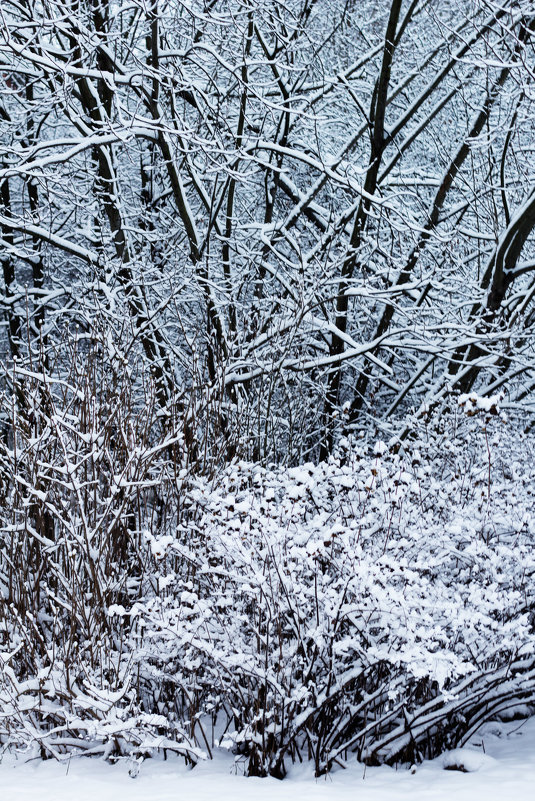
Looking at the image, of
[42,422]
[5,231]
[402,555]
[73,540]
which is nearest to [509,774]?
[402,555]

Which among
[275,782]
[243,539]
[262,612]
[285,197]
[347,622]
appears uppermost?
[285,197]

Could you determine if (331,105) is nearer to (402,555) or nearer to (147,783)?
(402,555)

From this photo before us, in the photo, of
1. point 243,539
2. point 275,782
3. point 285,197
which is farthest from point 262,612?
point 285,197

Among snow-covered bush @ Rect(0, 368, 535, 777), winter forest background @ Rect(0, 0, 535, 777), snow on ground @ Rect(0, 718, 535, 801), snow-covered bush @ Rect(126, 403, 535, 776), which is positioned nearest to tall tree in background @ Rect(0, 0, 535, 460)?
winter forest background @ Rect(0, 0, 535, 777)

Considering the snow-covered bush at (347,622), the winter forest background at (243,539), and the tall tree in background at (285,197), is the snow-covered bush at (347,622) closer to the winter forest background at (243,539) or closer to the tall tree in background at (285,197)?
the winter forest background at (243,539)

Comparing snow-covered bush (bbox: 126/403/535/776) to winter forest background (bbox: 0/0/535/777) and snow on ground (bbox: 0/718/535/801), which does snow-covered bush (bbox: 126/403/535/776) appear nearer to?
winter forest background (bbox: 0/0/535/777)

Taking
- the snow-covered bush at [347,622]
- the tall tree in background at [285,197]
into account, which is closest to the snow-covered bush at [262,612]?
the snow-covered bush at [347,622]

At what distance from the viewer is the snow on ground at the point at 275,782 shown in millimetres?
3768

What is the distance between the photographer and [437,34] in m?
9.25

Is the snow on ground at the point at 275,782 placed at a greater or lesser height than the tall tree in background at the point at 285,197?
lesser

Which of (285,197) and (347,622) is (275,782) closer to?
(347,622)

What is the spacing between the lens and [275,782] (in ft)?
13.1

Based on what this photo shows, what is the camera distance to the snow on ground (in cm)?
377

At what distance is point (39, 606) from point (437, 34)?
7.48 metres
